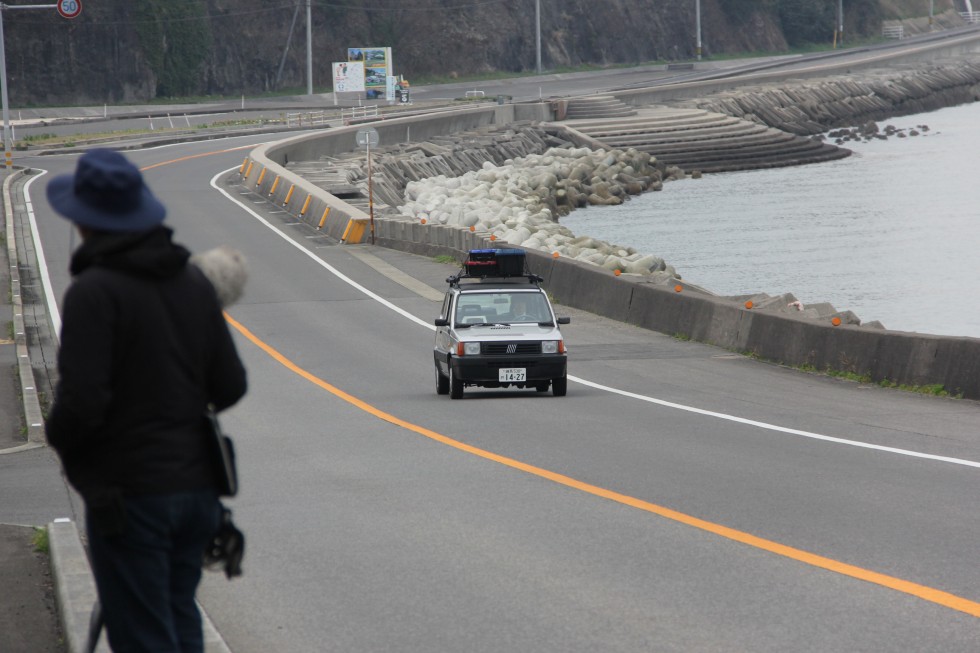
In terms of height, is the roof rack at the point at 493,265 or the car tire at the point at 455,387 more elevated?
the roof rack at the point at 493,265

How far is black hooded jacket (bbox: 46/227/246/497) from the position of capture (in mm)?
4312

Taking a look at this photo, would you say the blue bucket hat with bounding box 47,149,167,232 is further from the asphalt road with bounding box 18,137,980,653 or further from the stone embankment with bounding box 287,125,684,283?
the stone embankment with bounding box 287,125,684,283

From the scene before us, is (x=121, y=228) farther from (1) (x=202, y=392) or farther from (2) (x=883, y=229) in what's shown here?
(2) (x=883, y=229)

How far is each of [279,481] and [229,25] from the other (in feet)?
295

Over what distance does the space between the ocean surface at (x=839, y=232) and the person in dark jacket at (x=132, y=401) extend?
101 ft

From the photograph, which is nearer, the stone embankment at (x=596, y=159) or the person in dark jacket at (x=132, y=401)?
the person in dark jacket at (x=132, y=401)

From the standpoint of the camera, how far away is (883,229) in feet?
176

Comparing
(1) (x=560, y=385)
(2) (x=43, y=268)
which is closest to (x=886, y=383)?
(1) (x=560, y=385)

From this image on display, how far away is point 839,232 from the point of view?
52.9m

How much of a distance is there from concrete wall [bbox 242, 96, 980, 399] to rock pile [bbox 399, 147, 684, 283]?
1591 mm

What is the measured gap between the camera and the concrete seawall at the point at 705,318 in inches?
674

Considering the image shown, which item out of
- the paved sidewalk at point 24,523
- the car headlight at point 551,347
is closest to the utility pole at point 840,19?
the car headlight at point 551,347

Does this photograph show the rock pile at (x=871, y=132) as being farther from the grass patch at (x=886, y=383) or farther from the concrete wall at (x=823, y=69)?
the grass patch at (x=886, y=383)

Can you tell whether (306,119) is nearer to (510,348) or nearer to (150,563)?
(510,348)
